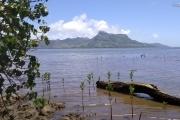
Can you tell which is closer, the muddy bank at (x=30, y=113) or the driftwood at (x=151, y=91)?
the muddy bank at (x=30, y=113)

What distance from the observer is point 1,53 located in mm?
10188

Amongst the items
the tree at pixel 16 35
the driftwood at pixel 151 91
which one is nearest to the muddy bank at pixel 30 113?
the driftwood at pixel 151 91

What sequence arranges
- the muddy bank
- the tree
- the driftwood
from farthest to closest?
1. the driftwood
2. the muddy bank
3. the tree

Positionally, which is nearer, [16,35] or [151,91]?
[16,35]

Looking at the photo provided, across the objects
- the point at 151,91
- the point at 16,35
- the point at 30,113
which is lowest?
the point at 30,113

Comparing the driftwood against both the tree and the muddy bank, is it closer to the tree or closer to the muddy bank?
the muddy bank

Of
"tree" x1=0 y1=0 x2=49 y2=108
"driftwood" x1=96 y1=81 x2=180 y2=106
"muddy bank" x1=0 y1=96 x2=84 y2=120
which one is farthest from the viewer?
"driftwood" x1=96 y1=81 x2=180 y2=106

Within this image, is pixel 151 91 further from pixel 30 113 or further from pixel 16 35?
pixel 16 35

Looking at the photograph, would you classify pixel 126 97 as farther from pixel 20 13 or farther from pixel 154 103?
pixel 20 13

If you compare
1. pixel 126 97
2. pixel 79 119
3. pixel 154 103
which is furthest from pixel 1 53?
pixel 126 97

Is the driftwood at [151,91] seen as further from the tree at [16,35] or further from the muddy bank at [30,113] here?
the tree at [16,35]

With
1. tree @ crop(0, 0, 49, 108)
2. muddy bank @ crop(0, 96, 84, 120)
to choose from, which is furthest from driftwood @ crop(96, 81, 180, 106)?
tree @ crop(0, 0, 49, 108)

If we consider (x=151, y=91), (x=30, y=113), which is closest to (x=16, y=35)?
(x=30, y=113)

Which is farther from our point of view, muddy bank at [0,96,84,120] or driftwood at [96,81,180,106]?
driftwood at [96,81,180,106]
